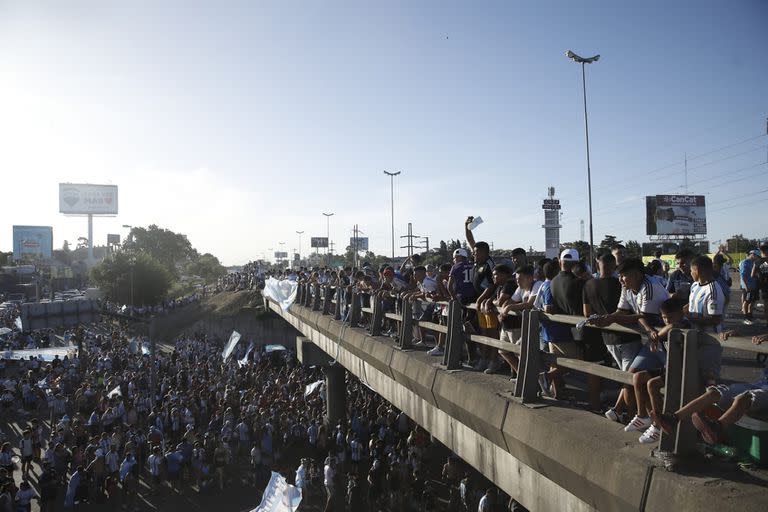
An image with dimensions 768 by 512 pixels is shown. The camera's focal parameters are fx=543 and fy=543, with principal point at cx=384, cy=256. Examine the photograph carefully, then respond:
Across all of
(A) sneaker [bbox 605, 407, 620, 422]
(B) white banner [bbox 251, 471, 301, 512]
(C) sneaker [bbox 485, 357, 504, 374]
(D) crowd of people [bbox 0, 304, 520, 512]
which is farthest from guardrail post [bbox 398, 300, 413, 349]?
(A) sneaker [bbox 605, 407, 620, 422]

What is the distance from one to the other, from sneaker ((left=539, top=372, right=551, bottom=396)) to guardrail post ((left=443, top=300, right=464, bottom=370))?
1617 millimetres

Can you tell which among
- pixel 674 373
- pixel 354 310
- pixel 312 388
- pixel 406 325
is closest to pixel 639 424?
pixel 674 373

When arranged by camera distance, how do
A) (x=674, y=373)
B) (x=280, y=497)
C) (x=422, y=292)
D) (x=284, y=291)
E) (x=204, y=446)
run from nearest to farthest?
(x=674, y=373) → (x=422, y=292) → (x=280, y=497) → (x=204, y=446) → (x=284, y=291)

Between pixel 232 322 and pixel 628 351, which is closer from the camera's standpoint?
Result: pixel 628 351

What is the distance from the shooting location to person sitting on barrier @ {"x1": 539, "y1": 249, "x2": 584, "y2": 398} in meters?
5.54

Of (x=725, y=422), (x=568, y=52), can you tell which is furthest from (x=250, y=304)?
(x=725, y=422)

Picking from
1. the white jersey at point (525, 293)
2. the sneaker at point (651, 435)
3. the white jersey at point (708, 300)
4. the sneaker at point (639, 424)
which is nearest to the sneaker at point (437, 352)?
the white jersey at point (525, 293)

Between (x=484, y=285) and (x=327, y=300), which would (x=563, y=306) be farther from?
(x=327, y=300)

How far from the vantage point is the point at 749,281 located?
11.0 metres

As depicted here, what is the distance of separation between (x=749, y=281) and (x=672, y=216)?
4986cm

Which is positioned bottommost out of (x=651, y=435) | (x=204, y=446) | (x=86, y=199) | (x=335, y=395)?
(x=204, y=446)

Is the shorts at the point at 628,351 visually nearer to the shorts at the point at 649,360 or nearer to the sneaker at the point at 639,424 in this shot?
the shorts at the point at 649,360

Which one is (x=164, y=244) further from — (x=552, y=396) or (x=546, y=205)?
(x=552, y=396)

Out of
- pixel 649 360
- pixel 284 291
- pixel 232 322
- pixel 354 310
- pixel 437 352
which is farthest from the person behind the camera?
pixel 232 322
